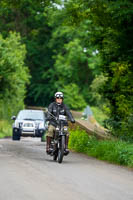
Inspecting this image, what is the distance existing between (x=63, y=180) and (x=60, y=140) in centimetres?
476

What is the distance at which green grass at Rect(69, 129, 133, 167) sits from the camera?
17047 millimetres

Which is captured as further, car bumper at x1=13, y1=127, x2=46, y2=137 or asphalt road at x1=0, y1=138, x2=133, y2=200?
car bumper at x1=13, y1=127, x2=46, y2=137

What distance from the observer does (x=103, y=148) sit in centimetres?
1869

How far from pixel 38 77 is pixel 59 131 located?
6187 cm

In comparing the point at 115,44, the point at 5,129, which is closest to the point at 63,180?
the point at 115,44

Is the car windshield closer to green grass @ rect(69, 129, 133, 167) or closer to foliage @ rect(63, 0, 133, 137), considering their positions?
foliage @ rect(63, 0, 133, 137)

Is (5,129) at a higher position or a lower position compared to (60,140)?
higher

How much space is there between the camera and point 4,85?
4703 cm

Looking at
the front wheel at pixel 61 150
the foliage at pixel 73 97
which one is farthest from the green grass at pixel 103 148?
the foliage at pixel 73 97

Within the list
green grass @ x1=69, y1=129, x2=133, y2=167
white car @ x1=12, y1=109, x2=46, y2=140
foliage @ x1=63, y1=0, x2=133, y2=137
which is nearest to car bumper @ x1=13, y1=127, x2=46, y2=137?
white car @ x1=12, y1=109, x2=46, y2=140

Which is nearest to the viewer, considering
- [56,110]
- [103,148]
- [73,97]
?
[56,110]

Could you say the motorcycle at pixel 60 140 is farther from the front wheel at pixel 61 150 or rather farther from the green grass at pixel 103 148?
the green grass at pixel 103 148

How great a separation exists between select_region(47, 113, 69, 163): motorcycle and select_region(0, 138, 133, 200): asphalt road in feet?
0.90

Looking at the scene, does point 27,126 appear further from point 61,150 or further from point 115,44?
point 61,150
